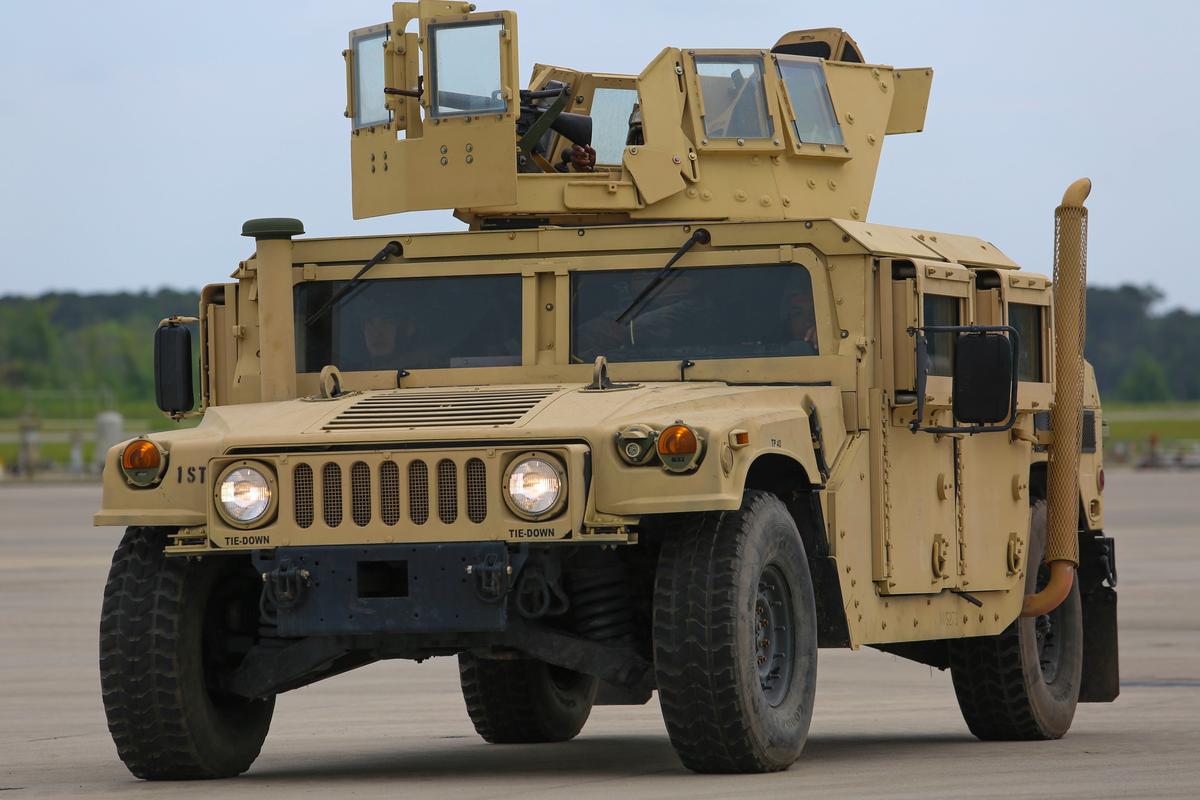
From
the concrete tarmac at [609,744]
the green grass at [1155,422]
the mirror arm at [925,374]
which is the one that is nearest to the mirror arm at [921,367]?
the mirror arm at [925,374]

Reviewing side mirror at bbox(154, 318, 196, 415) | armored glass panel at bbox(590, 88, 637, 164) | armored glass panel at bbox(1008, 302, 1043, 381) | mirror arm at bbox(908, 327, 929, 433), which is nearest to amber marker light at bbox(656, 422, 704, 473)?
mirror arm at bbox(908, 327, 929, 433)

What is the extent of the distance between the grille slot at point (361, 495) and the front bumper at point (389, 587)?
12 cm

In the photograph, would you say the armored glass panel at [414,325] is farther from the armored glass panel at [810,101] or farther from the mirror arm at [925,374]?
the armored glass panel at [810,101]

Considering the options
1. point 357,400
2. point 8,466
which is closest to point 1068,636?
point 357,400

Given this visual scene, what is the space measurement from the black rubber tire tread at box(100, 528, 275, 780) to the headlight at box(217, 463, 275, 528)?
1.32ft

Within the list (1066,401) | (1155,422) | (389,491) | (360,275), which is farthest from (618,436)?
(1155,422)

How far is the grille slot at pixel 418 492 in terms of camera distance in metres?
8.94

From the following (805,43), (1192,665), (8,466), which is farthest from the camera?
(8,466)

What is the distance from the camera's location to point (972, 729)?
39.1ft

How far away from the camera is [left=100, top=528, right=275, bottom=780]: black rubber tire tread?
930 cm

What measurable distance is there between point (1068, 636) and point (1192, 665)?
13.5 feet

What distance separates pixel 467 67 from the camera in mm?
10891

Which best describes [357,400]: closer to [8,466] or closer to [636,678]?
[636,678]

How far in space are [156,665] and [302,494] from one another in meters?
0.89
